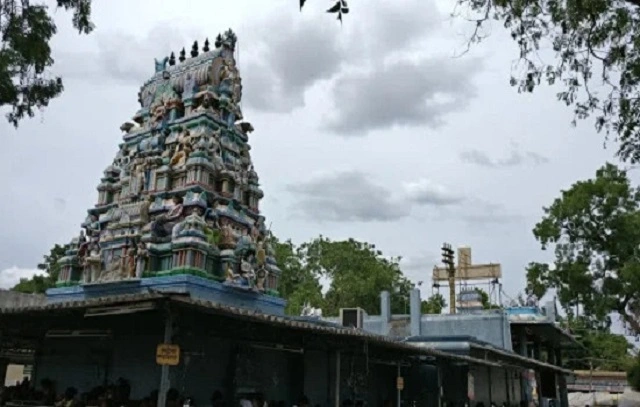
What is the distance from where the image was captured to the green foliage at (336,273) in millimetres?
41000

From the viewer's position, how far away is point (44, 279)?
4028 cm

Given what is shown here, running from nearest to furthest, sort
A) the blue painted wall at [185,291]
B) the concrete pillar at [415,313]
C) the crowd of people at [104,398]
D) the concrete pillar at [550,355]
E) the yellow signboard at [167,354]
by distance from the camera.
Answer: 1. the yellow signboard at [167,354]
2. the crowd of people at [104,398]
3. the blue painted wall at [185,291]
4. the concrete pillar at [415,313]
5. the concrete pillar at [550,355]

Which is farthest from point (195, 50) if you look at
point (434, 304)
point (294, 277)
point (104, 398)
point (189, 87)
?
point (434, 304)

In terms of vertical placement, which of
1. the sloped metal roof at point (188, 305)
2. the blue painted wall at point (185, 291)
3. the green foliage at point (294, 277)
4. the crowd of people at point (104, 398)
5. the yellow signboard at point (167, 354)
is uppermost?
the green foliage at point (294, 277)

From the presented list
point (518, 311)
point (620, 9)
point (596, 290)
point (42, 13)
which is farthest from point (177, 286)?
point (596, 290)

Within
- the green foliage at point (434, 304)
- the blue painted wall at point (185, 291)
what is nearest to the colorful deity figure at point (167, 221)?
the blue painted wall at point (185, 291)

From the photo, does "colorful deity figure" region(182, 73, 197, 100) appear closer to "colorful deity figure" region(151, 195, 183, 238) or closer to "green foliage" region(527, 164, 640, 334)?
"colorful deity figure" region(151, 195, 183, 238)

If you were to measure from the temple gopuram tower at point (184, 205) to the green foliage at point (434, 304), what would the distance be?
103 ft

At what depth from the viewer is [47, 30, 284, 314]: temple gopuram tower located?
16984 mm

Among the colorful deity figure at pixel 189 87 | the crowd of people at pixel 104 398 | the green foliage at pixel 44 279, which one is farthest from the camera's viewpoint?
the green foliage at pixel 44 279

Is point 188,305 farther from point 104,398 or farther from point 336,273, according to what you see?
point 336,273

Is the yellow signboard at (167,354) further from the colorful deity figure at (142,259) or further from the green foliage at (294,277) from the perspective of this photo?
the green foliage at (294,277)

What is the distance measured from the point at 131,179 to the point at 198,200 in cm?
296

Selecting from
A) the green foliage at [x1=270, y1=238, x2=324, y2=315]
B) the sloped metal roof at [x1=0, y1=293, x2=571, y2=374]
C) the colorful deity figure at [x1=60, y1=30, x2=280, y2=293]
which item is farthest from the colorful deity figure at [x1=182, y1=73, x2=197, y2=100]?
the green foliage at [x1=270, y1=238, x2=324, y2=315]
